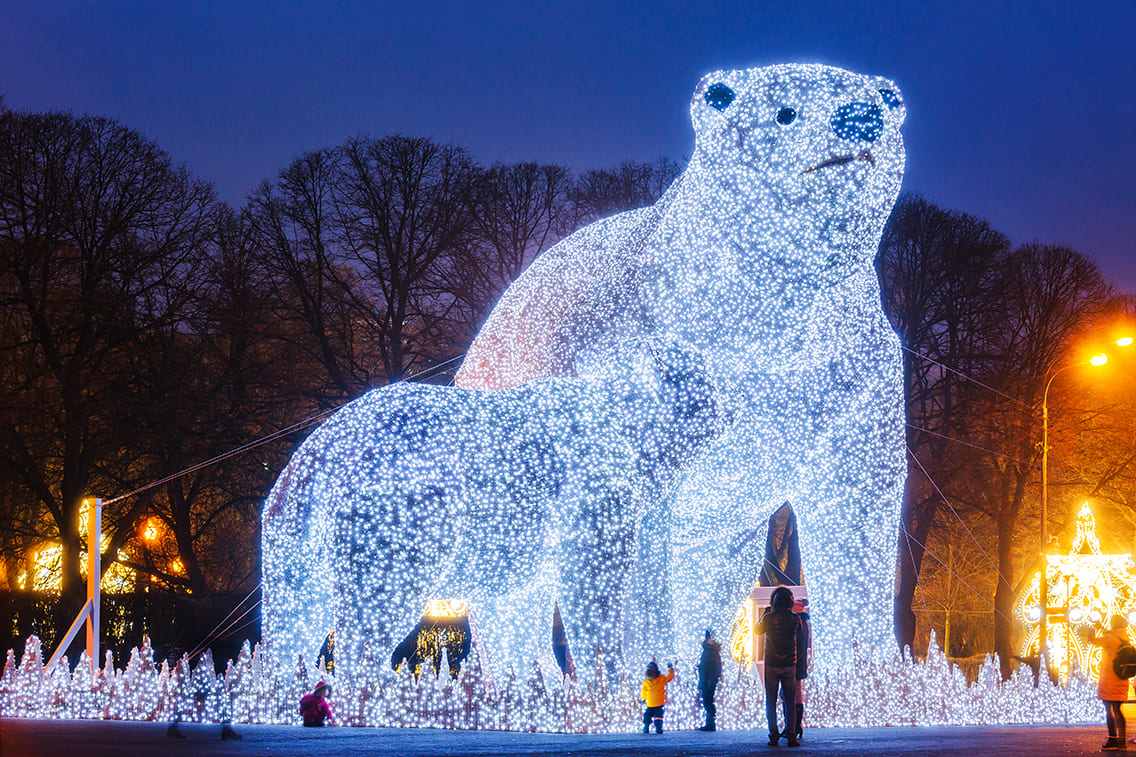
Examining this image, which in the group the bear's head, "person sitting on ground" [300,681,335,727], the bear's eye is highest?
the bear's eye

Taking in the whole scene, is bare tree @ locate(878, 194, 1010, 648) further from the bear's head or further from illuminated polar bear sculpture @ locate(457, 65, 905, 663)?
the bear's head

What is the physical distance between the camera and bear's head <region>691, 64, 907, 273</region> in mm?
10180

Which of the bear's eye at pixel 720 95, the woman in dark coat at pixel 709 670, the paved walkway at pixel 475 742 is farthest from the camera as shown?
the bear's eye at pixel 720 95

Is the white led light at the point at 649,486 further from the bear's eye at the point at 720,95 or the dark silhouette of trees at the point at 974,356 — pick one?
the dark silhouette of trees at the point at 974,356

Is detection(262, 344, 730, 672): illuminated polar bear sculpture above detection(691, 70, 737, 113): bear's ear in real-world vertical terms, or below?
below

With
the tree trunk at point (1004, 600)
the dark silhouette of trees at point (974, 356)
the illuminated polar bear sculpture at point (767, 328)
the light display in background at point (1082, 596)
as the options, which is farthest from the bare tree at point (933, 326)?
the illuminated polar bear sculpture at point (767, 328)

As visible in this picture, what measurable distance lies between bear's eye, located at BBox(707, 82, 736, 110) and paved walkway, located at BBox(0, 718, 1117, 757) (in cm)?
491

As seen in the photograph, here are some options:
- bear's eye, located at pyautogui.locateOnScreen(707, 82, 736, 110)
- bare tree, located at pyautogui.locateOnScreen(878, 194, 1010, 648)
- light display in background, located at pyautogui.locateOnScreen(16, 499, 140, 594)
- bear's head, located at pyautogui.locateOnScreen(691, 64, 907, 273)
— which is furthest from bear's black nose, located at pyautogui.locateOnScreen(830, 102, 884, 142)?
light display in background, located at pyautogui.locateOnScreen(16, 499, 140, 594)

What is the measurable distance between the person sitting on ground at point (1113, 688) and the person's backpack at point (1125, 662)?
0.02m

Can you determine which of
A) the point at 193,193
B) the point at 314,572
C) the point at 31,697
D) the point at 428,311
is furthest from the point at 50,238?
the point at 314,572

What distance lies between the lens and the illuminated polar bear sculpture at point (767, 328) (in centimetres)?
1035

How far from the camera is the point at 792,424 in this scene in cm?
1127

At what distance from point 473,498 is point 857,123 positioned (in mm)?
4099

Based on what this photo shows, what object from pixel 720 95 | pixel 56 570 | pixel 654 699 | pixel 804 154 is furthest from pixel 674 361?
pixel 56 570
